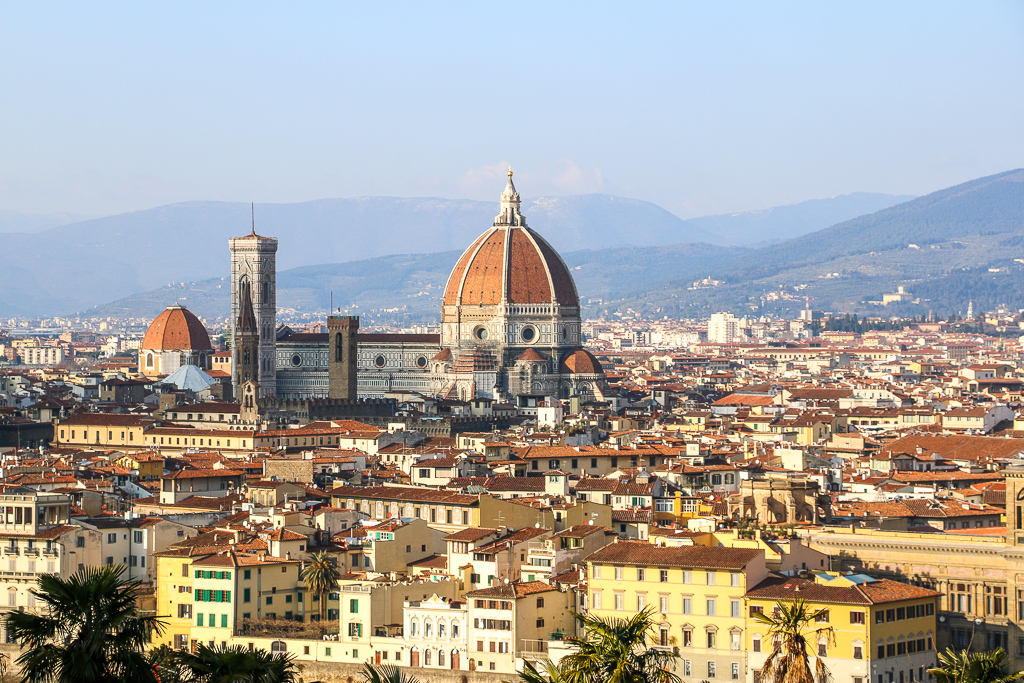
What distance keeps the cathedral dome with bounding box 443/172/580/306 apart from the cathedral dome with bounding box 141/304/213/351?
24379 millimetres

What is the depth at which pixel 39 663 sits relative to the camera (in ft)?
72.1

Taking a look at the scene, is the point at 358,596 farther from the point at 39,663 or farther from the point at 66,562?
the point at 39,663

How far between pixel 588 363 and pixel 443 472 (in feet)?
224

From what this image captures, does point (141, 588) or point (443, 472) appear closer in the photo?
point (141, 588)

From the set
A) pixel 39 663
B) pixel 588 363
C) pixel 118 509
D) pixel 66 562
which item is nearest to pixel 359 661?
pixel 66 562

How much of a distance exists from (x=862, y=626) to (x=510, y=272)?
9657 cm

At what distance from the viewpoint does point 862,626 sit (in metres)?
Result: 35.8

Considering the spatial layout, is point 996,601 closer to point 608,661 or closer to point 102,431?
point 608,661

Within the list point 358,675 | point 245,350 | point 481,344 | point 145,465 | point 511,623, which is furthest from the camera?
point 481,344

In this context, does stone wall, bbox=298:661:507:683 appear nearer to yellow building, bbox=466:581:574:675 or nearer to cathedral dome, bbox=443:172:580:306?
yellow building, bbox=466:581:574:675

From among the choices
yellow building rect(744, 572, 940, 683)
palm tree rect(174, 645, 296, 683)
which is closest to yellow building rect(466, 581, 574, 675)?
yellow building rect(744, 572, 940, 683)

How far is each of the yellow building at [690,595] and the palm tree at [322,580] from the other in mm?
6231

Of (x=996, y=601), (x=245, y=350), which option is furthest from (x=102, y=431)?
(x=996, y=601)

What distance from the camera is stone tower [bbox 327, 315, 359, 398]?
124 metres
